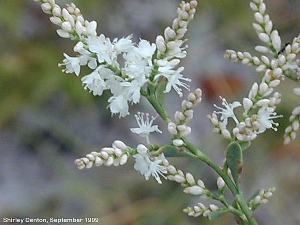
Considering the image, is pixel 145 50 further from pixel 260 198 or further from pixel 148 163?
pixel 260 198

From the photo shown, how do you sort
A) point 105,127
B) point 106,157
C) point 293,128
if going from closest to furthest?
1. point 106,157
2. point 293,128
3. point 105,127

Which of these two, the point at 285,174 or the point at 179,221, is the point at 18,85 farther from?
the point at 285,174

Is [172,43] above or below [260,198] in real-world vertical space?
above

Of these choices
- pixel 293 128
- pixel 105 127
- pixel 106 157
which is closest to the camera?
pixel 106 157

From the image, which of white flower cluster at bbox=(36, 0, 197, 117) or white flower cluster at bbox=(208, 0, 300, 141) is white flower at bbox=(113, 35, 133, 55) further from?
white flower cluster at bbox=(208, 0, 300, 141)

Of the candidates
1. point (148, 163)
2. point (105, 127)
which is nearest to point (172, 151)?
point (148, 163)

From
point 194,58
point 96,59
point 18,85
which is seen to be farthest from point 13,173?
point 96,59

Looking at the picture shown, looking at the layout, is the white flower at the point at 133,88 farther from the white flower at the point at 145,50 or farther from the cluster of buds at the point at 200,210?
the cluster of buds at the point at 200,210

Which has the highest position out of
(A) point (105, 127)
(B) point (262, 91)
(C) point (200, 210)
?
(A) point (105, 127)
